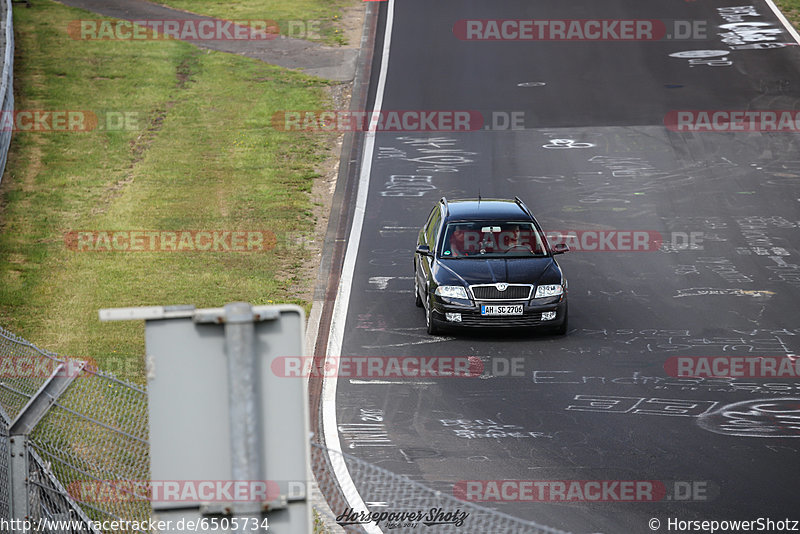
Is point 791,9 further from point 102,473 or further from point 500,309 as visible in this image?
point 102,473

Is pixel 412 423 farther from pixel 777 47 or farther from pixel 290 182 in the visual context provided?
pixel 777 47

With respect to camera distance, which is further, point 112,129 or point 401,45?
point 401,45

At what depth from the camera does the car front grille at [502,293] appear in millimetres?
15251

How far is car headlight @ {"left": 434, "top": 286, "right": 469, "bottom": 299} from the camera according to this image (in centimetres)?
1524

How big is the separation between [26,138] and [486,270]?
614 inches

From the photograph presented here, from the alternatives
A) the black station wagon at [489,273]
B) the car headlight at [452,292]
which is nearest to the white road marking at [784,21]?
the black station wagon at [489,273]

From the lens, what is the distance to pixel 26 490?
21.4ft

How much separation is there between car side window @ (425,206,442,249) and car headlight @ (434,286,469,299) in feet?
4.49

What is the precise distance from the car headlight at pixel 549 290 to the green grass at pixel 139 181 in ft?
13.1

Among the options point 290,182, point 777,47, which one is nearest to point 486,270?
point 290,182

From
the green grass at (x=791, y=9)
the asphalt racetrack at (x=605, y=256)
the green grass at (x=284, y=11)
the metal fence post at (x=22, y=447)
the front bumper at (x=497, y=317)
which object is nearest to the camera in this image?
the metal fence post at (x=22, y=447)

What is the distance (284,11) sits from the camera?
3709 centimetres

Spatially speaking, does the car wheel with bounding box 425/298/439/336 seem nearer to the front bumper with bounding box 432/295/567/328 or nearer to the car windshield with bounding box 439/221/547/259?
the front bumper with bounding box 432/295/567/328

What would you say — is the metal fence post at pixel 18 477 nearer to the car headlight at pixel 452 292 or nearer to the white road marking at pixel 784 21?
the car headlight at pixel 452 292
